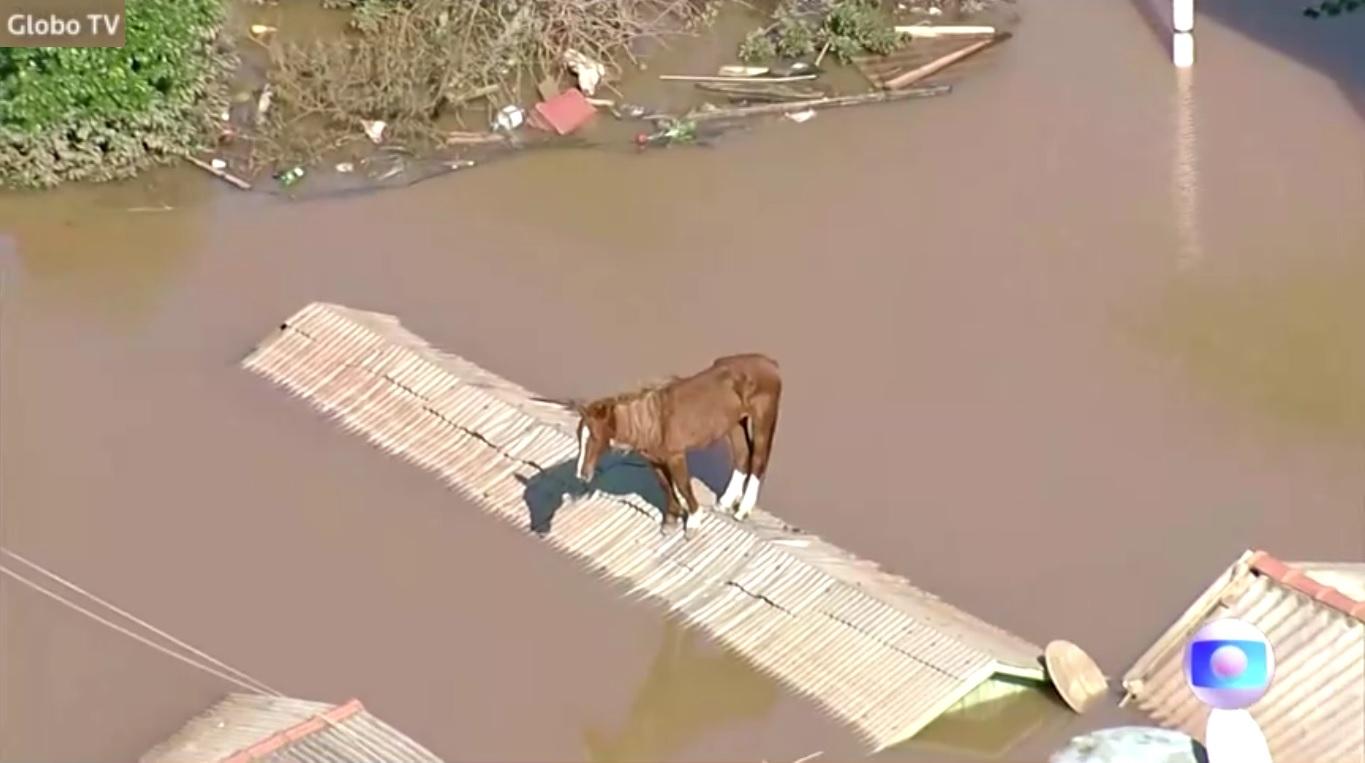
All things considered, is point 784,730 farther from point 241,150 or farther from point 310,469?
point 241,150

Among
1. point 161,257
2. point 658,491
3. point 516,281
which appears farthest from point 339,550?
point 161,257

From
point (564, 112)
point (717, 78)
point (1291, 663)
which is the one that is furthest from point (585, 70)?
point (1291, 663)

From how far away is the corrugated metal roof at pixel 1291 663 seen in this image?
8625 millimetres

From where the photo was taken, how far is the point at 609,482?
11.4 metres

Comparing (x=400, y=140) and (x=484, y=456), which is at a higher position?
(x=400, y=140)

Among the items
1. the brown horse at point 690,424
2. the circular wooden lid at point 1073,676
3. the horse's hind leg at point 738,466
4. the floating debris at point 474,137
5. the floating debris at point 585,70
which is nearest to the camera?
the circular wooden lid at point 1073,676

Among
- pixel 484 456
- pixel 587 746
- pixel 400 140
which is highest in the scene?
pixel 400 140

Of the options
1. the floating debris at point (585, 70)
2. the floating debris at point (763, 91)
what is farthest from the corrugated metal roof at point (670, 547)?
the floating debris at point (763, 91)

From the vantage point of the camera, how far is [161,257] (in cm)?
1451

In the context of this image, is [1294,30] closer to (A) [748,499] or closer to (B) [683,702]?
(A) [748,499]

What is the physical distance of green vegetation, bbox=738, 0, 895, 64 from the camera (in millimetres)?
16250

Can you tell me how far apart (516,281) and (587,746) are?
15.6 feet

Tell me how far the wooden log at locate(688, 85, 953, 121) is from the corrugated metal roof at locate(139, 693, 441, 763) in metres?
7.22

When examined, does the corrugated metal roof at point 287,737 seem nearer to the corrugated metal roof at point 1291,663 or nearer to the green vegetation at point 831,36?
the corrugated metal roof at point 1291,663
